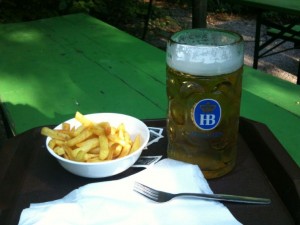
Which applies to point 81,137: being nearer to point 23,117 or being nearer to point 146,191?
point 146,191

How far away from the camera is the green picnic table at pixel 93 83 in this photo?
4.33 ft

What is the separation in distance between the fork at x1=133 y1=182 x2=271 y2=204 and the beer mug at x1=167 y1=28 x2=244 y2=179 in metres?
0.08

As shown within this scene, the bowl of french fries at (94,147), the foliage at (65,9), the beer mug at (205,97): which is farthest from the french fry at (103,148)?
the foliage at (65,9)

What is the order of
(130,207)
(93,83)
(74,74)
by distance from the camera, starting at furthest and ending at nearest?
(74,74) → (93,83) → (130,207)

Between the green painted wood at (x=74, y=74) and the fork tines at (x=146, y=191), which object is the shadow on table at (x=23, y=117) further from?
the fork tines at (x=146, y=191)

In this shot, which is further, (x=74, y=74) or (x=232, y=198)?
(x=74, y=74)

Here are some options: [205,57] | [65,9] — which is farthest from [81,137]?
Result: [65,9]

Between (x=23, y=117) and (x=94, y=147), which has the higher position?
(x=94, y=147)

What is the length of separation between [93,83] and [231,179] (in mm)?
929

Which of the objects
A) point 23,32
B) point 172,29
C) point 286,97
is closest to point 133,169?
point 286,97

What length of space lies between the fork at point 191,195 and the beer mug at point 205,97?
0.08m

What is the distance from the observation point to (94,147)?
2.64 ft

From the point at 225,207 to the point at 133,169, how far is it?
0.21m

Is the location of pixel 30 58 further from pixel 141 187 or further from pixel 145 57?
pixel 141 187
